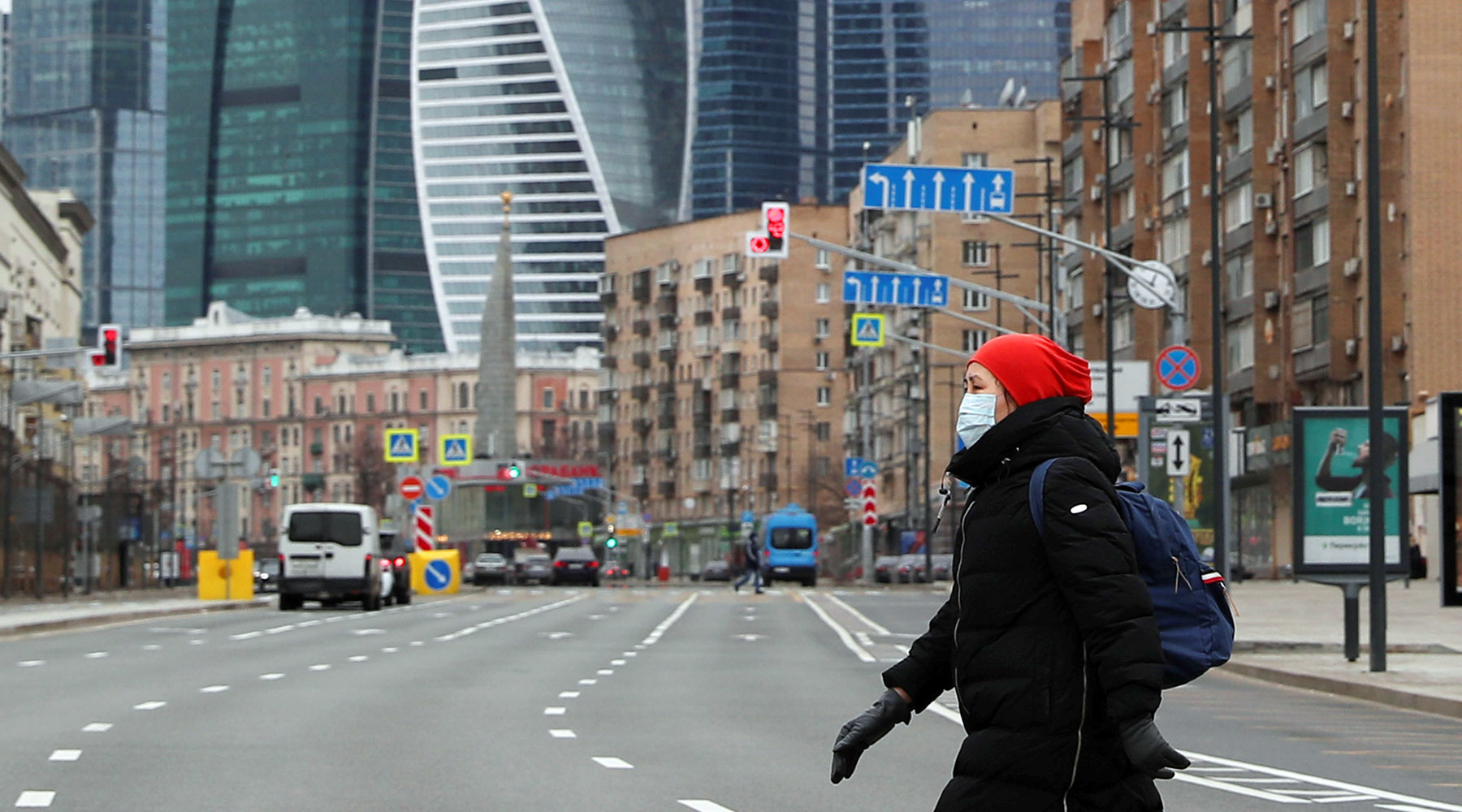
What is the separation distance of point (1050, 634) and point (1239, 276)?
70.3m

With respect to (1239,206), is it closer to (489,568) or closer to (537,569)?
(537,569)

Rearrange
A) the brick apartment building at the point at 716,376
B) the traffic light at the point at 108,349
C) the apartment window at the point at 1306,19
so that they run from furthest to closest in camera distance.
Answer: the brick apartment building at the point at 716,376
the apartment window at the point at 1306,19
the traffic light at the point at 108,349

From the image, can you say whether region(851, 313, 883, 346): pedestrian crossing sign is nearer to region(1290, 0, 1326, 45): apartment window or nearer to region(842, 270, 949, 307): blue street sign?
region(842, 270, 949, 307): blue street sign

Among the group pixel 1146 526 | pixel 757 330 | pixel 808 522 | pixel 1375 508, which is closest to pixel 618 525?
pixel 808 522

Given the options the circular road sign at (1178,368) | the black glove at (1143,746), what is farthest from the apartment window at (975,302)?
the black glove at (1143,746)

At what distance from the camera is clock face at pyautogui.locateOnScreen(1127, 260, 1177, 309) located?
3491cm

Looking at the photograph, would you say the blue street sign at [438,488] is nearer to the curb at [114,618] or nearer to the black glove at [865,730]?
the curb at [114,618]

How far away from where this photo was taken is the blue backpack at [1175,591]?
5895mm

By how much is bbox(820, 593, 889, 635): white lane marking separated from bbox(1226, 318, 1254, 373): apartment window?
19.2m

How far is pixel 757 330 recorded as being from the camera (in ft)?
540

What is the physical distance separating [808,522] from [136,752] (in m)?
80.4

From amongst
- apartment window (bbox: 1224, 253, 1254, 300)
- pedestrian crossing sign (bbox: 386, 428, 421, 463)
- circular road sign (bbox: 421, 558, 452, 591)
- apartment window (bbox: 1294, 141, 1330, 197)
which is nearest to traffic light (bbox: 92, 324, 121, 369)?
circular road sign (bbox: 421, 558, 452, 591)

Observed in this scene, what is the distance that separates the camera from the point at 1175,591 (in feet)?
19.4

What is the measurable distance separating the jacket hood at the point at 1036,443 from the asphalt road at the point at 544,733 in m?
5.87
